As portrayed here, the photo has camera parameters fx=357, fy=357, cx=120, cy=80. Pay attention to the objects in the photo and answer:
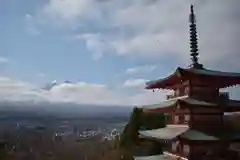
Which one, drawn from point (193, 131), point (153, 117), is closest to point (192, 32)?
point (193, 131)

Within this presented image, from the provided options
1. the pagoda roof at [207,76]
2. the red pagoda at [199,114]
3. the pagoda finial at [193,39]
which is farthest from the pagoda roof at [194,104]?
the pagoda finial at [193,39]

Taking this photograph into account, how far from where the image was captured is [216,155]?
1216 centimetres

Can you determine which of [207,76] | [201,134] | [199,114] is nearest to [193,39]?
[207,76]

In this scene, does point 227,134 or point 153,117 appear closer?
point 227,134

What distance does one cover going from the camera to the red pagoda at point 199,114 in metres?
12.0

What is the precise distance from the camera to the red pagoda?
12016mm

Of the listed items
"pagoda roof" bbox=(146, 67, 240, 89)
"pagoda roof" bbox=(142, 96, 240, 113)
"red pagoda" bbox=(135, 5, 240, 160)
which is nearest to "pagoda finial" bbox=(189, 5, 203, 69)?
"red pagoda" bbox=(135, 5, 240, 160)

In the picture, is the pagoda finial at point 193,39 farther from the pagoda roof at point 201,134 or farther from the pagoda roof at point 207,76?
the pagoda roof at point 201,134

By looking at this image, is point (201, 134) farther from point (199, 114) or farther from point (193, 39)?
point (193, 39)

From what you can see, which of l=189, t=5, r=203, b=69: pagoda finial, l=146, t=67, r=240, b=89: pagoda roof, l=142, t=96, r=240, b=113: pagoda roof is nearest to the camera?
l=142, t=96, r=240, b=113: pagoda roof

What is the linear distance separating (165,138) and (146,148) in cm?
1703

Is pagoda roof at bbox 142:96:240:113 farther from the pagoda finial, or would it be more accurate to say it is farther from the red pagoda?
the pagoda finial

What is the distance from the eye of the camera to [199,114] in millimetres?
12562

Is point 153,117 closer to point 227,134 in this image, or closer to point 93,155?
point 93,155
